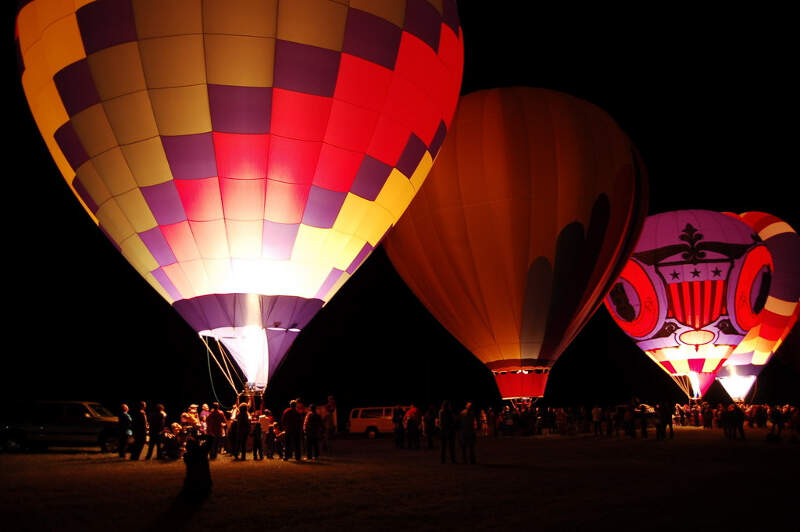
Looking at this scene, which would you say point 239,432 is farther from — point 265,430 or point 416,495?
point 416,495

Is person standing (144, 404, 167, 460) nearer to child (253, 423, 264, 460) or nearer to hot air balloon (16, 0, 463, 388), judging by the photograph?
child (253, 423, 264, 460)

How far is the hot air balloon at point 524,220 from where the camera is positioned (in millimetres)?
16438

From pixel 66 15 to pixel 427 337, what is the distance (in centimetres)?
4490

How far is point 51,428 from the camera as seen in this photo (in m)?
13.3

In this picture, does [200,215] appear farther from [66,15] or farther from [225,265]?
[66,15]

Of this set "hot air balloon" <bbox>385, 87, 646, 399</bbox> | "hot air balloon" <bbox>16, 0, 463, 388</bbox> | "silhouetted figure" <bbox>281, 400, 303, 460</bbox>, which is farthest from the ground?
"hot air balloon" <bbox>385, 87, 646, 399</bbox>

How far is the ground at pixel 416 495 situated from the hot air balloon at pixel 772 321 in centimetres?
1940

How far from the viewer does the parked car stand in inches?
518

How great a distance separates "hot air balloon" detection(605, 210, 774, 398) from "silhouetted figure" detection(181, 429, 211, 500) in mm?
19253

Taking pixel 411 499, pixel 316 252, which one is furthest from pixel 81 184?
pixel 411 499

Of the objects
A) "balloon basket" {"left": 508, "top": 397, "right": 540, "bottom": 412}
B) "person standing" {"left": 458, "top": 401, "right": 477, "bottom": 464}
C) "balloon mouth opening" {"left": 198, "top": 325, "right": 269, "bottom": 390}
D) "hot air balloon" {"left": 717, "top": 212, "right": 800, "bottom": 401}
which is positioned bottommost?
"person standing" {"left": 458, "top": 401, "right": 477, "bottom": 464}

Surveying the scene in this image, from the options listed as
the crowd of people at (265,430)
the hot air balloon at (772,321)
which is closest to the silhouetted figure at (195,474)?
the crowd of people at (265,430)

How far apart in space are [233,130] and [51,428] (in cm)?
719

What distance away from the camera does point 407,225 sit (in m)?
17.7
